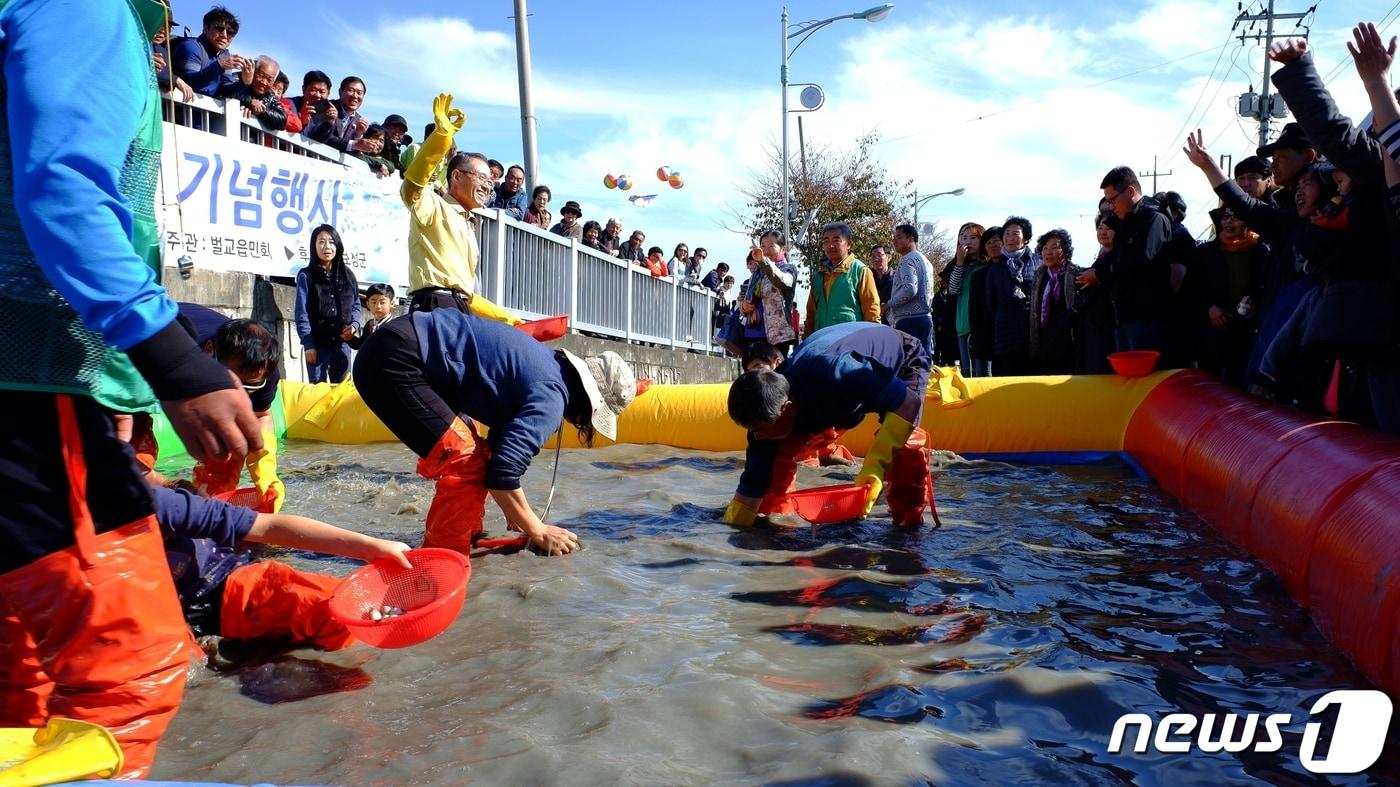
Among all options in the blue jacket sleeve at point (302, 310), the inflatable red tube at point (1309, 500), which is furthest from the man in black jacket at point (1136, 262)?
the blue jacket sleeve at point (302, 310)

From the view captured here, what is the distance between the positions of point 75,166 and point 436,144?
3035mm

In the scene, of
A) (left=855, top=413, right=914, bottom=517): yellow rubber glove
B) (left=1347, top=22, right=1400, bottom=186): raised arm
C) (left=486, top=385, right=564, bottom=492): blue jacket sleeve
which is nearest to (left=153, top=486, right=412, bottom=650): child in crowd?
(left=486, top=385, right=564, bottom=492): blue jacket sleeve

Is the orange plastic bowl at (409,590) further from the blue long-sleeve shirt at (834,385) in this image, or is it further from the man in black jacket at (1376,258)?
the man in black jacket at (1376,258)

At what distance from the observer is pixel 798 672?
2562mm

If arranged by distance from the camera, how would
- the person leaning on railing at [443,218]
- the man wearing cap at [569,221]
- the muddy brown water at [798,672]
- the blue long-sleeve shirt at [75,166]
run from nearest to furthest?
1. the blue long-sleeve shirt at [75,166]
2. the muddy brown water at [798,672]
3. the person leaning on railing at [443,218]
4. the man wearing cap at [569,221]

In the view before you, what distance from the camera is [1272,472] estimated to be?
394cm

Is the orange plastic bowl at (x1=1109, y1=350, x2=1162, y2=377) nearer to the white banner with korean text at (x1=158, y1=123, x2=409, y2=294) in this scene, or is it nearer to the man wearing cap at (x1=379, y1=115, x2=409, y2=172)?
the white banner with korean text at (x1=158, y1=123, x2=409, y2=294)

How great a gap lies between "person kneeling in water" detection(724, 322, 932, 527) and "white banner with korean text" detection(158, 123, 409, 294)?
4659 millimetres

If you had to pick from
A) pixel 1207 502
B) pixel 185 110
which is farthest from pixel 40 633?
pixel 185 110

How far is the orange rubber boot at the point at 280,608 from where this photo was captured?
2713mm

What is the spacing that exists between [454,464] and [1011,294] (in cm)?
571

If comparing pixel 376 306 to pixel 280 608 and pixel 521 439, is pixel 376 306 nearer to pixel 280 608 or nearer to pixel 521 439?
pixel 521 439

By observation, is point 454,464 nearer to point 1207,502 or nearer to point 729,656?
point 729,656

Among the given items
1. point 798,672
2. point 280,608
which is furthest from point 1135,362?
point 280,608
